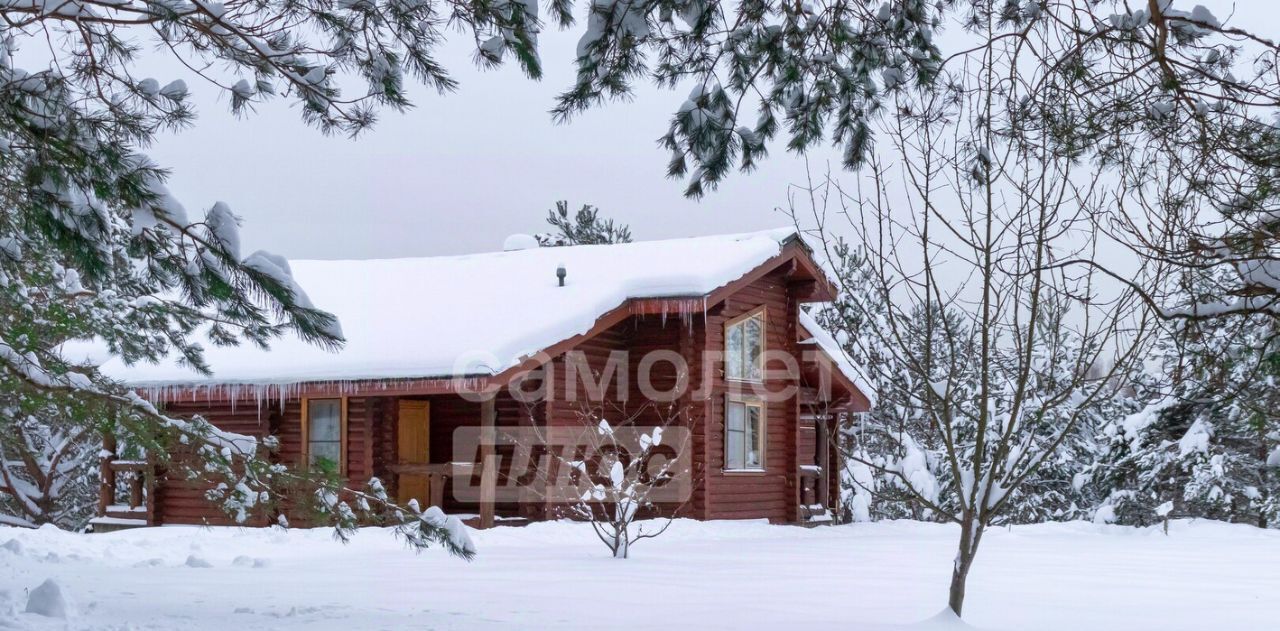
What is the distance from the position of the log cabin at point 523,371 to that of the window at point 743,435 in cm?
4

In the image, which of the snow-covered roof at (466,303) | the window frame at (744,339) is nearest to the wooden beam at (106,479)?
the snow-covered roof at (466,303)

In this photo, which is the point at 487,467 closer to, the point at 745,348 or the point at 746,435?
the point at 746,435

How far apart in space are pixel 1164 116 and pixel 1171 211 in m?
0.43

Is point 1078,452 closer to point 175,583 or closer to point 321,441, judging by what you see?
point 321,441

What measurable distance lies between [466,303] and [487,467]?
3.24m

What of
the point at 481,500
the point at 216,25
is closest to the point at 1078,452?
the point at 481,500

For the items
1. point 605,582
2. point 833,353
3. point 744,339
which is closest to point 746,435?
point 744,339

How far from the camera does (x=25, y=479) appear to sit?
26750mm

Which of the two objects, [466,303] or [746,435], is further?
[746,435]

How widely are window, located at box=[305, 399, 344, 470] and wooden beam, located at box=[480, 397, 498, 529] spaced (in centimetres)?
264

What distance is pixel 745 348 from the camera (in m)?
18.1

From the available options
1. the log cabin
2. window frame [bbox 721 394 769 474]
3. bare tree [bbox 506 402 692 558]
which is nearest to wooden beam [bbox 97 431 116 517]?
the log cabin

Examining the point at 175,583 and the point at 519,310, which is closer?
the point at 175,583

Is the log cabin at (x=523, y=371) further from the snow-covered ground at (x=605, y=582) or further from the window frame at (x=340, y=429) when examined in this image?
the snow-covered ground at (x=605, y=582)
